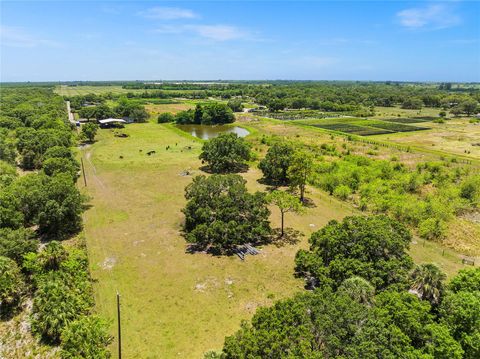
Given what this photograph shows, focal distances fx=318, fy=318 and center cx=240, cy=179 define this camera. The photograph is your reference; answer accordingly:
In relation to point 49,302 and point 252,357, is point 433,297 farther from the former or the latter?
point 49,302

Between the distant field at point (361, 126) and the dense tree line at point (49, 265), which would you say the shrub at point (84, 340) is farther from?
the distant field at point (361, 126)

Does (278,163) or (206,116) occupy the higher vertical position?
(206,116)

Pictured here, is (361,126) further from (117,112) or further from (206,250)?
(206,250)

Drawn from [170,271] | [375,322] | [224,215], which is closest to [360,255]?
[375,322]

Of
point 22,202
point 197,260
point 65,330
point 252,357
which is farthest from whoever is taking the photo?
point 22,202

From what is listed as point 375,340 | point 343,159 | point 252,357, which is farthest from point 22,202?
point 343,159

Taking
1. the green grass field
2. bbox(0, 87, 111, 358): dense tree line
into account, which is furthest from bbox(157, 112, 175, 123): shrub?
bbox(0, 87, 111, 358): dense tree line
